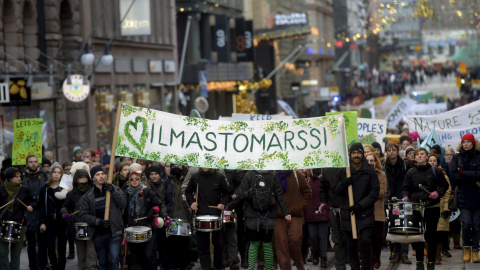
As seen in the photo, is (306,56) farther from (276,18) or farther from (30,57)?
(30,57)

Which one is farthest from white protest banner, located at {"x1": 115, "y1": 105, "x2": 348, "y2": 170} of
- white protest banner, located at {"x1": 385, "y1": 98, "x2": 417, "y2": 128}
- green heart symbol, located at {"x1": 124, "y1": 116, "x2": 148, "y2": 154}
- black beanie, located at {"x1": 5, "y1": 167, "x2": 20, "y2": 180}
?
white protest banner, located at {"x1": 385, "y1": 98, "x2": 417, "y2": 128}

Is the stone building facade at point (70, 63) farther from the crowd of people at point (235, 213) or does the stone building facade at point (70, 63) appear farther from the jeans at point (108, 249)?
the jeans at point (108, 249)

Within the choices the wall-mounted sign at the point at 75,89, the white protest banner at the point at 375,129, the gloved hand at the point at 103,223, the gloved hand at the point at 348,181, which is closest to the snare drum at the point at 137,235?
the gloved hand at the point at 103,223

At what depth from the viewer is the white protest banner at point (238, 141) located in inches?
517

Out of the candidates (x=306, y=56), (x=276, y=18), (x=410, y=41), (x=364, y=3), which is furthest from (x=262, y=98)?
(x=410, y=41)

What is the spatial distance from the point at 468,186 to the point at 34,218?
629cm

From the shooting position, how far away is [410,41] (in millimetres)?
147000

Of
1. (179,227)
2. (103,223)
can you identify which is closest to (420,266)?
(179,227)

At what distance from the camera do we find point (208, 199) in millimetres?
13961

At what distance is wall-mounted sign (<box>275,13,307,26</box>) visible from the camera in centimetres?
6322

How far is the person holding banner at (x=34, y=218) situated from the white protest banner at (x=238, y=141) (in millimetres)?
2701

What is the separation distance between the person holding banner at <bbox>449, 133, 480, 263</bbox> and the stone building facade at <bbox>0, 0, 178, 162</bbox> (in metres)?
13.4

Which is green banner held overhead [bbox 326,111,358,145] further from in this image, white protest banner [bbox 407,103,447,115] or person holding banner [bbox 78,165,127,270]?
white protest banner [bbox 407,103,447,115]

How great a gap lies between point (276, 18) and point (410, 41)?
86.7m
